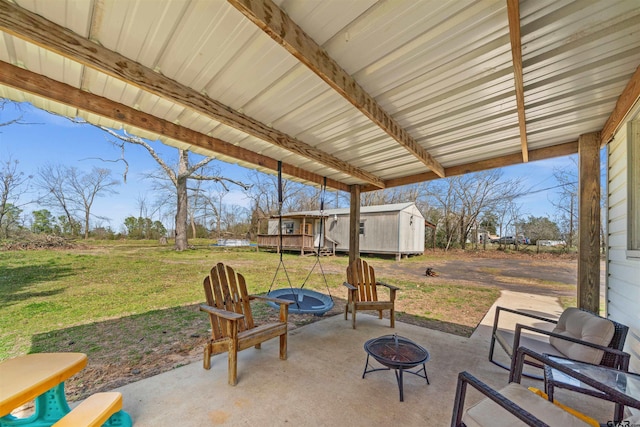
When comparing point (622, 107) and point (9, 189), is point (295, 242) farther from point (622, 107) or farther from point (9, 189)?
point (622, 107)

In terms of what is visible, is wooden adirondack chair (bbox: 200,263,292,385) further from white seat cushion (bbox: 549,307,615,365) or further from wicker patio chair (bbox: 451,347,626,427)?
white seat cushion (bbox: 549,307,615,365)

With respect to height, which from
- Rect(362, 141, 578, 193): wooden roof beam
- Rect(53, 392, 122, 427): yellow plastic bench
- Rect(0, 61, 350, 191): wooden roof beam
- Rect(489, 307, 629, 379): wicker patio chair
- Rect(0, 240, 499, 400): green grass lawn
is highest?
Rect(362, 141, 578, 193): wooden roof beam

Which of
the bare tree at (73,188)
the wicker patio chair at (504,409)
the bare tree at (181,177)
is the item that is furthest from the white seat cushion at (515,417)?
the bare tree at (73,188)

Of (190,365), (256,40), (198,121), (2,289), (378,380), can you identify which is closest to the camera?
(256,40)

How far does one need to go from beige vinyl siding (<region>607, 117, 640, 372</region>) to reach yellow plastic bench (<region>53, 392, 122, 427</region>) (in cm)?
364

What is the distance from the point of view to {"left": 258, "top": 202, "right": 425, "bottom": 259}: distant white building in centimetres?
1280

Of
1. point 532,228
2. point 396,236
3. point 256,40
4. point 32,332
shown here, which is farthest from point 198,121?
point 532,228

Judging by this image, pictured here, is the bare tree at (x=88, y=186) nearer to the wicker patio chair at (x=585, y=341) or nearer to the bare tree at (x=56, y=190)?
the bare tree at (x=56, y=190)

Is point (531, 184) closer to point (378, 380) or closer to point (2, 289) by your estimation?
point (378, 380)

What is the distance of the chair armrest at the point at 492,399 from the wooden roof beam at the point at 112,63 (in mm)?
2704

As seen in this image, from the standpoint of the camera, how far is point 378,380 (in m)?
2.46

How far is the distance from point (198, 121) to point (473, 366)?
3.86 metres

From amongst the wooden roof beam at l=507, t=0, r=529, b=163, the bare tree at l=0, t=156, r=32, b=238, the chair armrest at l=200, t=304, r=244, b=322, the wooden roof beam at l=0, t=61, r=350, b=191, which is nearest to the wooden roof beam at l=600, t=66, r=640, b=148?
the wooden roof beam at l=507, t=0, r=529, b=163

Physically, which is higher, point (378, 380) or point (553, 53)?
point (553, 53)
